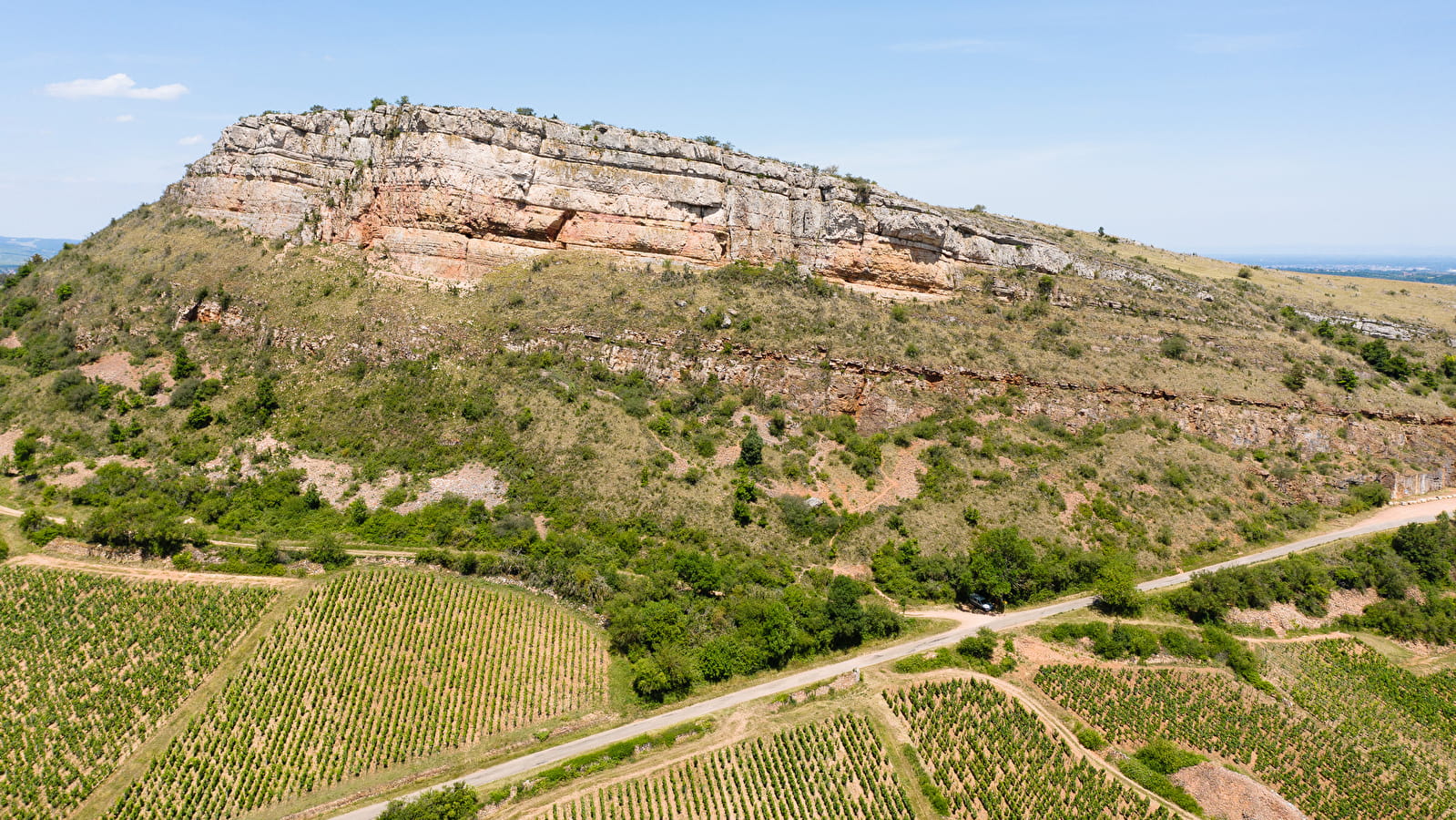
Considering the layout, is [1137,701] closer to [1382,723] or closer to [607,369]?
[1382,723]

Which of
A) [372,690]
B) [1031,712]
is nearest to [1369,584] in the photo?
[1031,712]

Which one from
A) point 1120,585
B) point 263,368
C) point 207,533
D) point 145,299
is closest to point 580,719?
point 207,533

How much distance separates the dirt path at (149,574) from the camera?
1540 inches

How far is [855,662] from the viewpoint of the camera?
38125 mm

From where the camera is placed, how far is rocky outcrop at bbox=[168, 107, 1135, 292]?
196 ft

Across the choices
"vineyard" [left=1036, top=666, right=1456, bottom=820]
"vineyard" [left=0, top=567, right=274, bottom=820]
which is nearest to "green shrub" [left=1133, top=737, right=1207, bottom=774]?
"vineyard" [left=1036, top=666, right=1456, bottom=820]

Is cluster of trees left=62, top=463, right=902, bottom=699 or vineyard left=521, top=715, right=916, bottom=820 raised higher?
cluster of trees left=62, top=463, right=902, bottom=699

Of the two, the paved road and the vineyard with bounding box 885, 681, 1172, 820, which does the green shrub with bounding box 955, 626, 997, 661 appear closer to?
the paved road

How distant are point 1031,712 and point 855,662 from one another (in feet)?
29.9

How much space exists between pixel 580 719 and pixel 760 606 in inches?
443

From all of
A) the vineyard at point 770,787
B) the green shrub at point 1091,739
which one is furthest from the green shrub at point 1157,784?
the vineyard at point 770,787

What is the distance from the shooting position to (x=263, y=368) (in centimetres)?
5394

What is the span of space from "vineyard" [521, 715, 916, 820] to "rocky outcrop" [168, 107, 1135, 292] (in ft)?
150

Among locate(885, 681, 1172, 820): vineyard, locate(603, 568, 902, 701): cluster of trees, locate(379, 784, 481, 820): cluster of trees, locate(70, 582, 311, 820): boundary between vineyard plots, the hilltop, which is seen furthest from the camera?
locate(603, 568, 902, 701): cluster of trees
